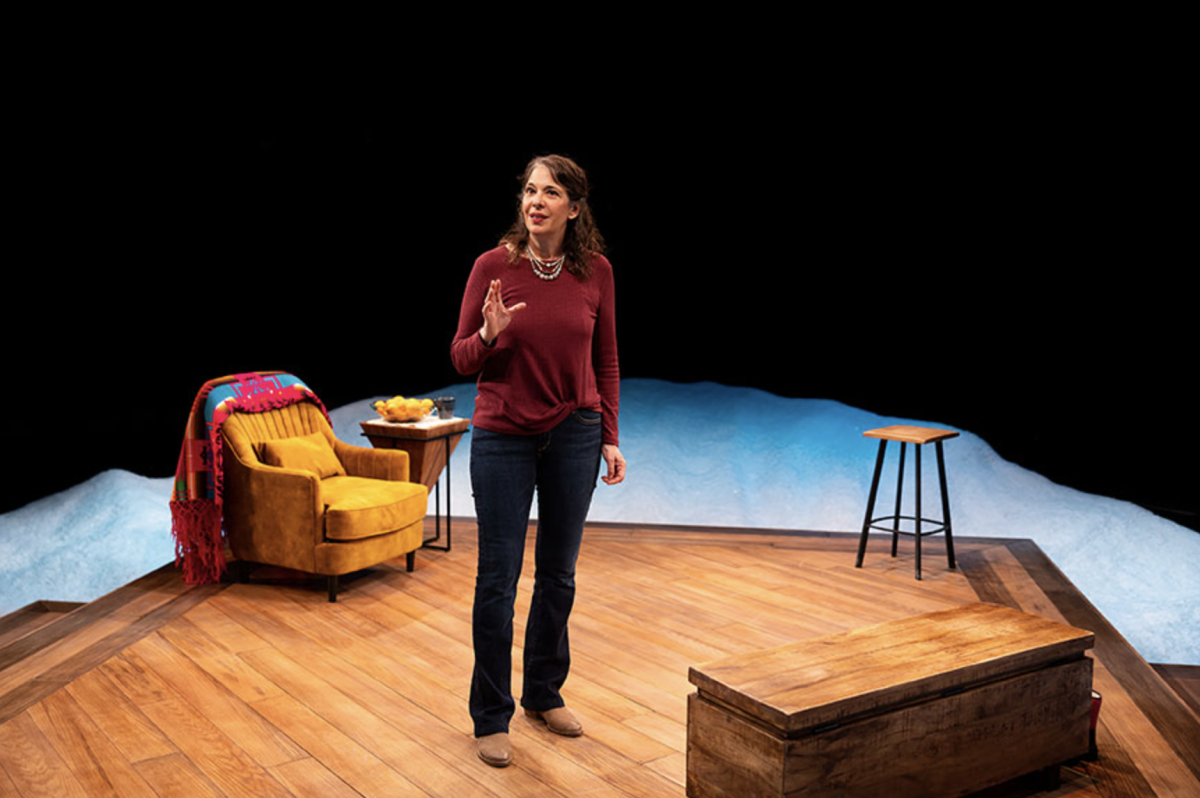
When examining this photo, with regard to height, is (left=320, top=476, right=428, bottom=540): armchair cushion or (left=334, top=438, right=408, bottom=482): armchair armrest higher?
(left=334, top=438, right=408, bottom=482): armchair armrest

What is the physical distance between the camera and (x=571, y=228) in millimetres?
2826

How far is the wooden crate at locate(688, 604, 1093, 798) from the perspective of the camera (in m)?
2.30

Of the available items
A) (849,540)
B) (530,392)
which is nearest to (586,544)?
(849,540)

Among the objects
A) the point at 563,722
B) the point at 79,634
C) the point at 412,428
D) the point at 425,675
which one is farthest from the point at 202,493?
the point at 563,722

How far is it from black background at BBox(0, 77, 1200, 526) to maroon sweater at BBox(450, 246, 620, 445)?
5.51 metres

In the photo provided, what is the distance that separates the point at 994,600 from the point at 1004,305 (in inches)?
147

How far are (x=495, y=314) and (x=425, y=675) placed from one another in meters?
1.57

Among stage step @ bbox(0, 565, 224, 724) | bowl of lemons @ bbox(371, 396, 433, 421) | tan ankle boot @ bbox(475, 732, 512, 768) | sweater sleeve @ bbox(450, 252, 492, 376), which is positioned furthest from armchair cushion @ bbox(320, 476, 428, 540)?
sweater sleeve @ bbox(450, 252, 492, 376)

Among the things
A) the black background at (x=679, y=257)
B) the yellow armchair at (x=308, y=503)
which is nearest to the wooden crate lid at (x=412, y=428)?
the yellow armchair at (x=308, y=503)

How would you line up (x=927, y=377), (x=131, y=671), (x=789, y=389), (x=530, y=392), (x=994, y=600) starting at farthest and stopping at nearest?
(x=789, y=389) < (x=927, y=377) < (x=994, y=600) < (x=131, y=671) < (x=530, y=392)

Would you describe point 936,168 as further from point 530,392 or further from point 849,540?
point 530,392

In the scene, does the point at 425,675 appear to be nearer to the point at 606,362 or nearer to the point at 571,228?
the point at 606,362

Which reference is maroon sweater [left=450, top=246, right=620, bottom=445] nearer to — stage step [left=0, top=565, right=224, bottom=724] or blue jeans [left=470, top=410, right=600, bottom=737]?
blue jeans [left=470, top=410, right=600, bottom=737]

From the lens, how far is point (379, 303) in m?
8.94
